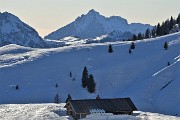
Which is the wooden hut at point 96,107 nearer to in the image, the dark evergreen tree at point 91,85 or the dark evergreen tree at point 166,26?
the dark evergreen tree at point 91,85

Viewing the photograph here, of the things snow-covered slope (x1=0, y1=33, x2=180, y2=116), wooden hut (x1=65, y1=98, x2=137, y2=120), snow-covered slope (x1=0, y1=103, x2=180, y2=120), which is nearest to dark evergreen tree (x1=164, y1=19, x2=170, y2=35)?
snow-covered slope (x1=0, y1=33, x2=180, y2=116)

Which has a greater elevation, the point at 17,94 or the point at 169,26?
the point at 169,26

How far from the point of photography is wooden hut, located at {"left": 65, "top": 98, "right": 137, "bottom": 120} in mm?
70750

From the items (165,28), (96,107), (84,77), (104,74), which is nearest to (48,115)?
(96,107)

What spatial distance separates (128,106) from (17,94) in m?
46.4

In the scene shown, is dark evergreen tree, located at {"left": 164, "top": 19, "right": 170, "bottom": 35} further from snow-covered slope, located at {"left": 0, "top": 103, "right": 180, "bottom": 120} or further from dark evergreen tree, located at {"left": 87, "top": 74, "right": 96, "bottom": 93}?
snow-covered slope, located at {"left": 0, "top": 103, "right": 180, "bottom": 120}

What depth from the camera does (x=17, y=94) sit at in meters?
115

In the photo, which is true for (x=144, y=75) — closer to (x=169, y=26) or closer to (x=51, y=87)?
(x=51, y=87)

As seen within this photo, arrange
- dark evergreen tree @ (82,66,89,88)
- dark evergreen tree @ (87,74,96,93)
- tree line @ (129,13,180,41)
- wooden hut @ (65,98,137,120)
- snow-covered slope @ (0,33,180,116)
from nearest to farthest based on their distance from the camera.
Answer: wooden hut @ (65,98,137,120) → snow-covered slope @ (0,33,180,116) → dark evergreen tree @ (87,74,96,93) → dark evergreen tree @ (82,66,89,88) → tree line @ (129,13,180,41)

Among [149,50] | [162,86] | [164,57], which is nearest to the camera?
[162,86]

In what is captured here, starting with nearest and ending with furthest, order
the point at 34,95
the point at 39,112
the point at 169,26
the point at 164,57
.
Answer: the point at 39,112
the point at 34,95
the point at 164,57
the point at 169,26

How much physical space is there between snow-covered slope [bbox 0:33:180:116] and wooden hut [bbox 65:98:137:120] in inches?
744

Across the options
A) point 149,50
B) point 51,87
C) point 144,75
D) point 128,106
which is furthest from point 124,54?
point 128,106

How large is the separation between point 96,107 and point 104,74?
2003 inches
